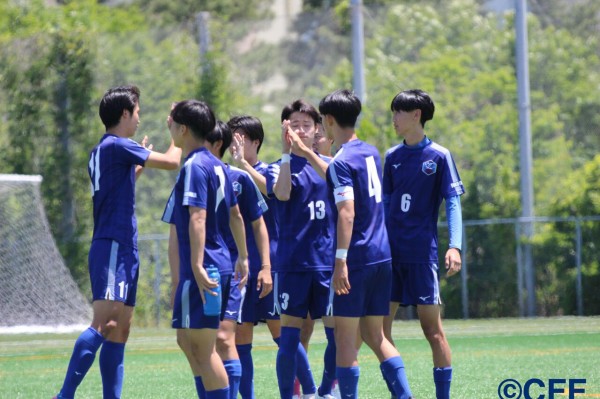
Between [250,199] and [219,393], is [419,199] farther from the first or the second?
[219,393]

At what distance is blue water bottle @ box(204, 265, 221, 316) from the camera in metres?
7.12

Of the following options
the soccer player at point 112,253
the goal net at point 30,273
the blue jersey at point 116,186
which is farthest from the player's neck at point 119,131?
the goal net at point 30,273

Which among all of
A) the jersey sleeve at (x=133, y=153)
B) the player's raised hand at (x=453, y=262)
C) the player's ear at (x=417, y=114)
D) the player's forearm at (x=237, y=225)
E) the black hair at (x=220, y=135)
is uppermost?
the player's ear at (x=417, y=114)

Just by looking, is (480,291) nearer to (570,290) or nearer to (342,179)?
(570,290)

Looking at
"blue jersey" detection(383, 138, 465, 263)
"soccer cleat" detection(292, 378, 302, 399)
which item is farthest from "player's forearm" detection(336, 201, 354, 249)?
"soccer cleat" detection(292, 378, 302, 399)

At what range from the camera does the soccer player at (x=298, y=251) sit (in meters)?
8.58

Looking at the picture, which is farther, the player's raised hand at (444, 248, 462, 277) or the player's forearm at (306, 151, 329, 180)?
the player's raised hand at (444, 248, 462, 277)

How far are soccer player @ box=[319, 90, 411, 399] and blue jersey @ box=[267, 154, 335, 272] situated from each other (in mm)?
627

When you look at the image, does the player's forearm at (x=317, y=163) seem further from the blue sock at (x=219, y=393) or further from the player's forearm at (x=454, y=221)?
the blue sock at (x=219, y=393)

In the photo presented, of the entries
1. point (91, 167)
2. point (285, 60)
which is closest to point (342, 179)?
point (91, 167)

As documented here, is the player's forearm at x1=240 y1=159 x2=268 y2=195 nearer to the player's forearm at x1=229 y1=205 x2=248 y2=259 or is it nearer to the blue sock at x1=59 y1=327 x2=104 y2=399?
the player's forearm at x1=229 y1=205 x2=248 y2=259

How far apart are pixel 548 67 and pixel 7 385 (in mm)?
18724

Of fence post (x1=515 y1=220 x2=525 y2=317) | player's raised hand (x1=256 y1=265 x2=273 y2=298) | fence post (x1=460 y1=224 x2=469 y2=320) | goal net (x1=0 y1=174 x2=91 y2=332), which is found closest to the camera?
player's raised hand (x1=256 y1=265 x2=273 y2=298)

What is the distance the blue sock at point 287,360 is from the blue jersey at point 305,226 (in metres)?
0.44
